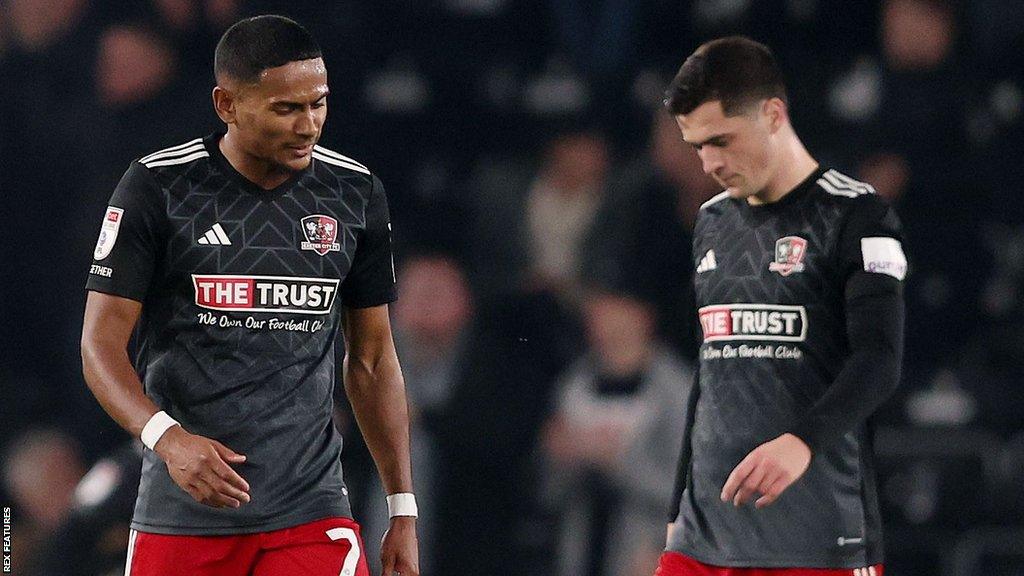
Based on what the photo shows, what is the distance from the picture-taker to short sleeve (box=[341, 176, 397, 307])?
3035mm

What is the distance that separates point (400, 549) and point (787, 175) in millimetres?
1098

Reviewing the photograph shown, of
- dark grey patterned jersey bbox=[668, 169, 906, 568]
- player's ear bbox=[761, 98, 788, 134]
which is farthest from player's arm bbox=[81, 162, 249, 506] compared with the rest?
player's ear bbox=[761, 98, 788, 134]

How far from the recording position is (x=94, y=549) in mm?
4961

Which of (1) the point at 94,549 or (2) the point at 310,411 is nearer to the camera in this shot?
(2) the point at 310,411

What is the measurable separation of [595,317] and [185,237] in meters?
3.05

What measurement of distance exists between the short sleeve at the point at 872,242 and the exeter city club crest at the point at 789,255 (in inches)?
3.3

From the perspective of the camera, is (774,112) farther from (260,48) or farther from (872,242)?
(260,48)

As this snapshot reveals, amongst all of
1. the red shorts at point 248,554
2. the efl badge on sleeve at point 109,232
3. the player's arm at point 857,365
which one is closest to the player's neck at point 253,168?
the efl badge on sleeve at point 109,232

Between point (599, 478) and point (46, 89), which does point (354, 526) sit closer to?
point (599, 478)

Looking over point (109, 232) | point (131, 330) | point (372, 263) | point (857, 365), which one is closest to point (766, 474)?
point (857, 365)

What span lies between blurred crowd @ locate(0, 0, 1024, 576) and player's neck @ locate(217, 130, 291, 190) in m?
2.75

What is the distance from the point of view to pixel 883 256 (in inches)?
110

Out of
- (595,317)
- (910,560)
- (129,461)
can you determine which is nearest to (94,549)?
(129,461)

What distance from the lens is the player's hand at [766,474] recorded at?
257 cm
